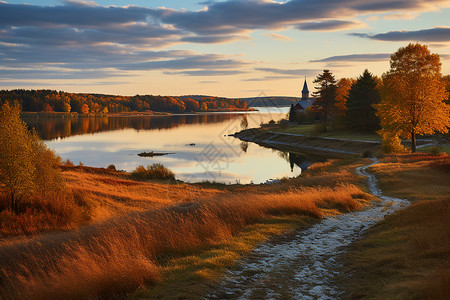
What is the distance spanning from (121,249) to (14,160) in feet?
45.4

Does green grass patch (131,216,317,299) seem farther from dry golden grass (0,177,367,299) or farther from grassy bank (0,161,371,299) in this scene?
dry golden grass (0,177,367,299)

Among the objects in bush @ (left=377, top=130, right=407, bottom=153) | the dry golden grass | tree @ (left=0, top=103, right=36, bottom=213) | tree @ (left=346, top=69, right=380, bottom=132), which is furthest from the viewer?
tree @ (left=346, top=69, right=380, bottom=132)

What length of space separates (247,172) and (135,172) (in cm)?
1564

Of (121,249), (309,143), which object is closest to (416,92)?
(309,143)

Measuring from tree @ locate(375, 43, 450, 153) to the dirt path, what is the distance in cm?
3396

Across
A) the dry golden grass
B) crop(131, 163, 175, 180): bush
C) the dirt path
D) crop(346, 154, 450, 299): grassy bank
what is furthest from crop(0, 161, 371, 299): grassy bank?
crop(131, 163, 175, 180): bush

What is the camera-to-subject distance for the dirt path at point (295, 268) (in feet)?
21.6

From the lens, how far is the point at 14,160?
60.8 ft

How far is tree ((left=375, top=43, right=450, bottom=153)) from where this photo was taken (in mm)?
40438

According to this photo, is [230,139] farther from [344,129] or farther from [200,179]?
[200,179]

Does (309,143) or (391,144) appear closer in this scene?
(391,144)

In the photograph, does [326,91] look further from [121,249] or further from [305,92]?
[305,92]

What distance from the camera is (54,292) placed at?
595 centimetres

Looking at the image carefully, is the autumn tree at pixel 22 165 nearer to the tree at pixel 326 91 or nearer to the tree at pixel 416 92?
the tree at pixel 416 92
